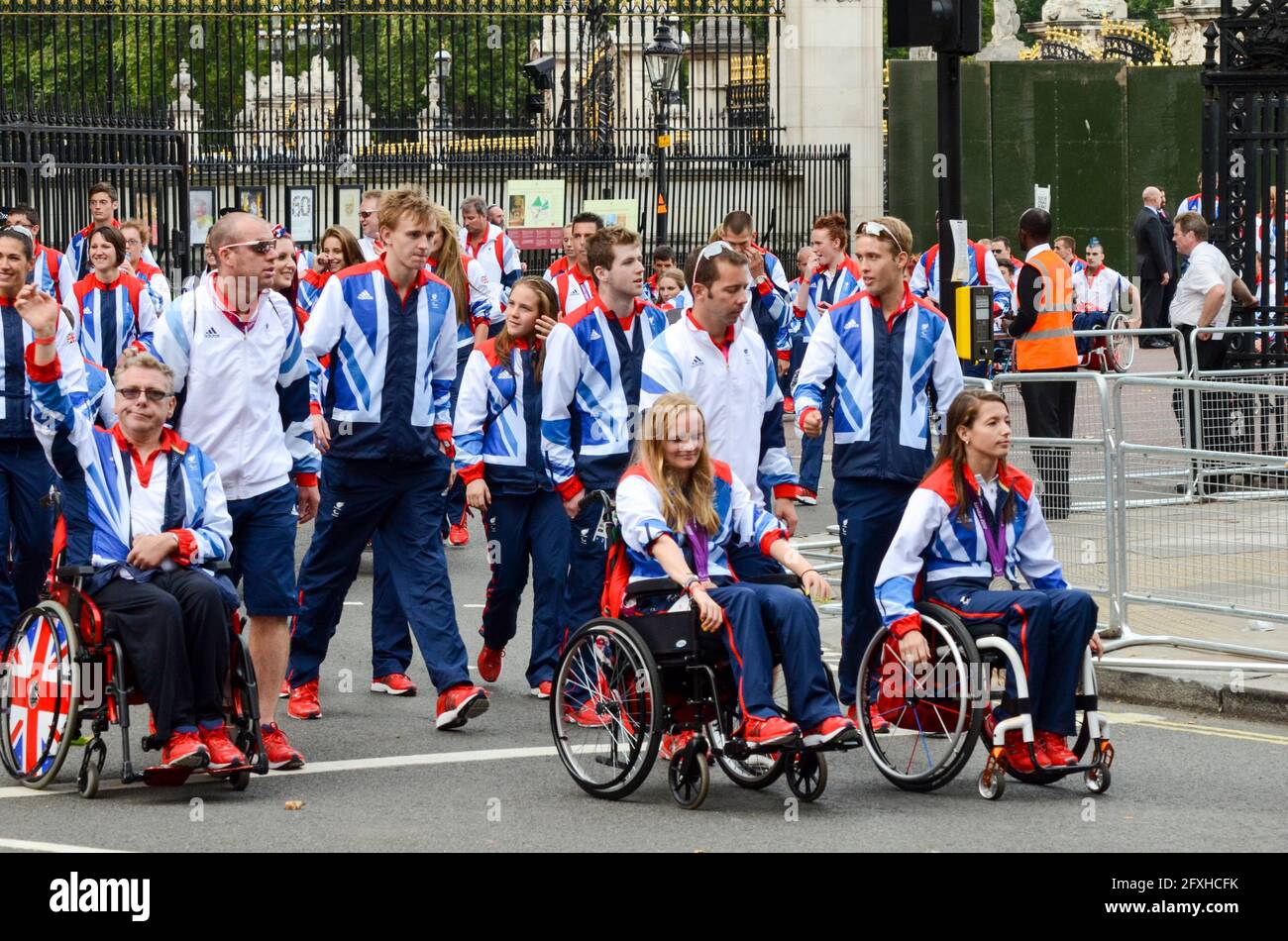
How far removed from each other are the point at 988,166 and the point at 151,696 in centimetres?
2630

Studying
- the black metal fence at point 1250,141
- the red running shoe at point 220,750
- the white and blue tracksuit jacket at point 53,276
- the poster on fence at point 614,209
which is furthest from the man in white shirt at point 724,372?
the poster on fence at point 614,209

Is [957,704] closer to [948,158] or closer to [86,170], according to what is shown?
[948,158]

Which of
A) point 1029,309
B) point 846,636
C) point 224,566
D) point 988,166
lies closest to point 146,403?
point 224,566

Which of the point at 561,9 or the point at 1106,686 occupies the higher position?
the point at 561,9

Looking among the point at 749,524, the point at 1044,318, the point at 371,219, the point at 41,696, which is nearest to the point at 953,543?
the point at 749,524

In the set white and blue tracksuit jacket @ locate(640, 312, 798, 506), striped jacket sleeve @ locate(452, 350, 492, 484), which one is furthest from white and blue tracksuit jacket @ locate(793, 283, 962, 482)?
striped jacket sleeve @ locate(452, 350, 492, 484)

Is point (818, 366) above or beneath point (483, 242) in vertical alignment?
beneath

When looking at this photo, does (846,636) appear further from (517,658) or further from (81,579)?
(81,579)

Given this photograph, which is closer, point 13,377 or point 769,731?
point 769,731

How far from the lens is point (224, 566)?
8.05 m

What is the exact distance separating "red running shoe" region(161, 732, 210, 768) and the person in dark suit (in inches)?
781

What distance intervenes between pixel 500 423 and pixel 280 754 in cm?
207

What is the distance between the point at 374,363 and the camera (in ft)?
29.6

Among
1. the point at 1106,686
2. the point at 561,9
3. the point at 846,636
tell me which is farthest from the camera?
the point at 561,9
